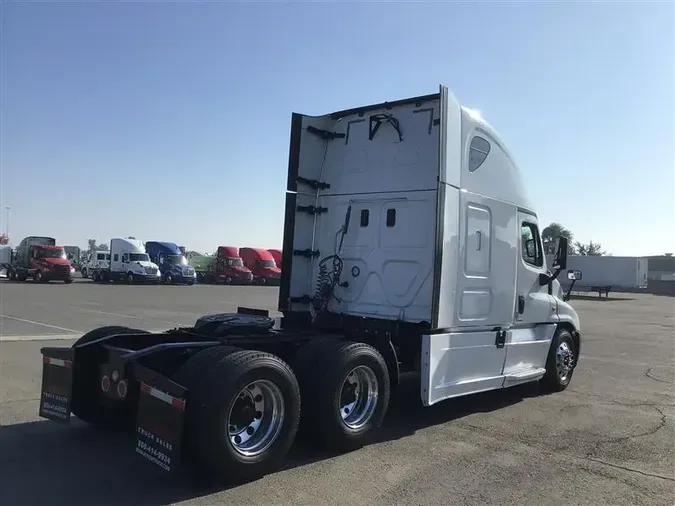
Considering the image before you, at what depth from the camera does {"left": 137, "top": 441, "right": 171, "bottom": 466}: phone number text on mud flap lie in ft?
14.0

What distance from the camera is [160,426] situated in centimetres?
439

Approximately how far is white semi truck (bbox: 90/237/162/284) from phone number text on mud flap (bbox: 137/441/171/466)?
38.8 metres

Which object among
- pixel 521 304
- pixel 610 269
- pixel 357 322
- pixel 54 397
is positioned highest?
pixel 610 269

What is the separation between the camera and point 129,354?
4.98m

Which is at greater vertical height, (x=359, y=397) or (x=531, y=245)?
(x=531, y=245)

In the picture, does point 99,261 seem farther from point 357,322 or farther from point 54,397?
point 54,397

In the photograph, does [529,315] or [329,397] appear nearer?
[329,397]

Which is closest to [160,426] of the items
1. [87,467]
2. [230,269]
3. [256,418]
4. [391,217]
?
[256,418]

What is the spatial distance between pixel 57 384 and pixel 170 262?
133 feet

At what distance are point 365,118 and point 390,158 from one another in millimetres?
703

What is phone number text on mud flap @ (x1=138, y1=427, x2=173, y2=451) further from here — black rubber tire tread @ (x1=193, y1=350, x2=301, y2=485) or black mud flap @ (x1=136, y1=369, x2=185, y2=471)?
black rubber tire tread @ (x1=193, y1=350, x2=301, y2=485)

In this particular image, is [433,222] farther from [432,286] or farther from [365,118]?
[365,118]

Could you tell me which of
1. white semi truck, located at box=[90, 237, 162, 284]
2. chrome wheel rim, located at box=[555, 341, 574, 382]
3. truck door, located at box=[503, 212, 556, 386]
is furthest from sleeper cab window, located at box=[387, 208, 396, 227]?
white semi truck, located at box=[90, 237, 162, 284]

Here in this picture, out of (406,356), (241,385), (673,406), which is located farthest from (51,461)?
(673,406)
